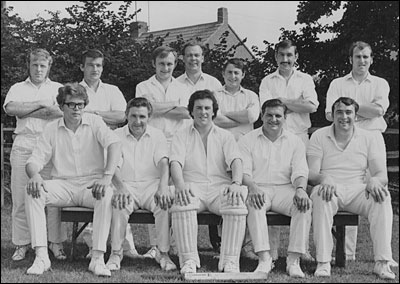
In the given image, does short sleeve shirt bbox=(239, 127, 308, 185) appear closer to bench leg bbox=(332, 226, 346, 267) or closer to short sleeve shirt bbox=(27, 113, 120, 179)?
bench leg bbox=(332, 226, 346, 267)

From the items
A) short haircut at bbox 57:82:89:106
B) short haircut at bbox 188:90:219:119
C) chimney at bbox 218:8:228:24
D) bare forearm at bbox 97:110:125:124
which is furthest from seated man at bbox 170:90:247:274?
chimney at bbox 218:8:228:24

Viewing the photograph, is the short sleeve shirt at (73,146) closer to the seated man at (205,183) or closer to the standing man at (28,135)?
the standing man at (28,135)

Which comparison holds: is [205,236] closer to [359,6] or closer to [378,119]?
[378,119]


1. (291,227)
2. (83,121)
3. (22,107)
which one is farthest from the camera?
(22,107)

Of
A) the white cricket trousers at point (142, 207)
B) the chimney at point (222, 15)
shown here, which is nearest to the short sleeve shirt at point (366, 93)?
the white cricket trousers at point (142, 207)

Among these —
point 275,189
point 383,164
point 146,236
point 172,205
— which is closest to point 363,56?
point 383,164

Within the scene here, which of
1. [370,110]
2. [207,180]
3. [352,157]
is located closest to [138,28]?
[207,180]

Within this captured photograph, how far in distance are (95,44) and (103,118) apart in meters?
2.99

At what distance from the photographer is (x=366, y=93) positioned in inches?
254

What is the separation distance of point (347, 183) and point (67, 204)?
8.59 feet

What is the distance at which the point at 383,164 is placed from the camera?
19.2ft

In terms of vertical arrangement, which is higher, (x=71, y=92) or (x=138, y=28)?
(x=138, y=28)

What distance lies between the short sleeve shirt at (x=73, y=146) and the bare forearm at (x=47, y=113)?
25 centimetres

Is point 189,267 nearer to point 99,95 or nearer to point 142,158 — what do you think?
point 142,158
